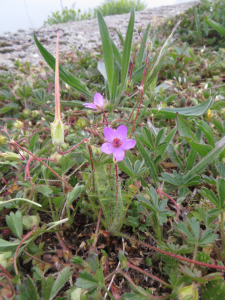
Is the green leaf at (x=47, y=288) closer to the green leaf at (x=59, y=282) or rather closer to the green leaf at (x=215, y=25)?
the green leaf at (x=59, y=282)

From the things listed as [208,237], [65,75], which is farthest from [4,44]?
[208,237]

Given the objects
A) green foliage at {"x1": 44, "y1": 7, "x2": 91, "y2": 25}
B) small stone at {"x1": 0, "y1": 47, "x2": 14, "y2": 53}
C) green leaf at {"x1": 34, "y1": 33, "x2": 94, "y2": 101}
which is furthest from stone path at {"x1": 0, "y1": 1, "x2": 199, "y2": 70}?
green foliage at {"x1": 44, "y1": 7, "x2": 91, "y2": 25}

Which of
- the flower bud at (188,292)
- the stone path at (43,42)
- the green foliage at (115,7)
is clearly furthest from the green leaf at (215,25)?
the green foliage at (115,7)

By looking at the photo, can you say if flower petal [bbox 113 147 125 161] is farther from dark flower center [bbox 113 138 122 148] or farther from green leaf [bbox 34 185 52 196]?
green leaf [bbox 34 185 52 196]

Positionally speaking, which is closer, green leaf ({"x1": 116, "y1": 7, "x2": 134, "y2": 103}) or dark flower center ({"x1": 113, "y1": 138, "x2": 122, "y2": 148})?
dark flower center ({"x1": 113, "y1": 138, "x2": 122, "y2": 148})

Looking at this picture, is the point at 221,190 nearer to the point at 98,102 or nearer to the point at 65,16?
the point at 98,102

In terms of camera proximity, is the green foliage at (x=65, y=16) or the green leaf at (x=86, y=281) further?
the green foliage at (x=65, y=16)
